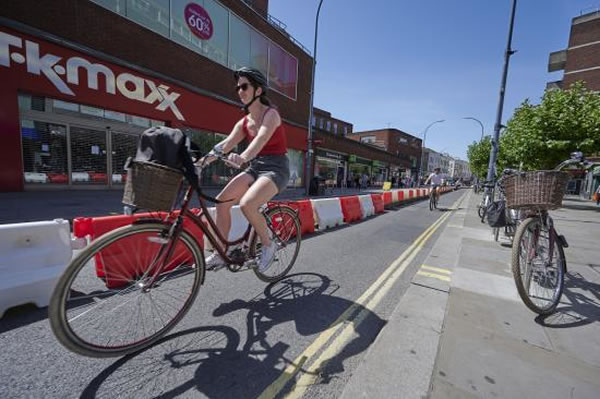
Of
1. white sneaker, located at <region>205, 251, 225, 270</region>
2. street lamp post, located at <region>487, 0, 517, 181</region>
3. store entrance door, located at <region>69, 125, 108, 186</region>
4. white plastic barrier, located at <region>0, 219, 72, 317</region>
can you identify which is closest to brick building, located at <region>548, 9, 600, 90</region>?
street lamp post, located at <region>487, 0, 517, 181</region>

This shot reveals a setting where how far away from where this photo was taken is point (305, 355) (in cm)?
202

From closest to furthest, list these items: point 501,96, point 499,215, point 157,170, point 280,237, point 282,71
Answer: point 157,170 < point 280,237 < point 499,215 < point 501,96 < point 282,71

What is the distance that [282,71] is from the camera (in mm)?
18969

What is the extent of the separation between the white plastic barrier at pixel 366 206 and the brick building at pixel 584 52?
42.0 metres

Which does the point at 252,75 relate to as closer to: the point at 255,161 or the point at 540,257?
the point at 255,161

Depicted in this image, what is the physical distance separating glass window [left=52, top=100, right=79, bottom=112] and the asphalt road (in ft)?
35.0

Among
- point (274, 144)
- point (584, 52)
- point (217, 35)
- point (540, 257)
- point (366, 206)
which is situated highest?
point (584, 52)

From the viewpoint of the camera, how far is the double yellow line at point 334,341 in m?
1.72

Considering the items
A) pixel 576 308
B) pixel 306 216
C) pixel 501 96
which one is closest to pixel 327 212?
pixel 306 216

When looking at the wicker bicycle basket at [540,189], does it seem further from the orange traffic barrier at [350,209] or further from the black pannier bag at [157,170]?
the orange traffic barrier at [350,209]

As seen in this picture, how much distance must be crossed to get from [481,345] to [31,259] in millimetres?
4132

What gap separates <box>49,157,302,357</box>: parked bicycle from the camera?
1653 mm

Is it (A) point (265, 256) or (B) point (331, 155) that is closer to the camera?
(A) point (265, 256)

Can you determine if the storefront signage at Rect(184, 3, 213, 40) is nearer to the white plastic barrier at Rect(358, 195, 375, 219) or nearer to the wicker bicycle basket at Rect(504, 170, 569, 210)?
the white plastic barrier at Rect(358, 195, 375, 219)
